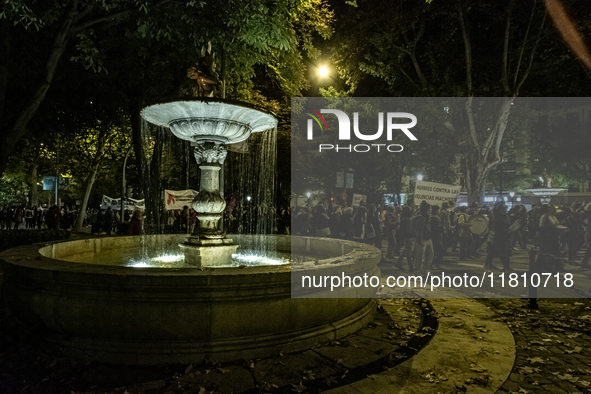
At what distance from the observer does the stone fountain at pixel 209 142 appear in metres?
7.06

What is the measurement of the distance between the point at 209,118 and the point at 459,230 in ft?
33.7

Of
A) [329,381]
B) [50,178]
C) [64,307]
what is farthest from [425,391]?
[50,178]

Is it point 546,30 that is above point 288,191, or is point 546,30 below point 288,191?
above

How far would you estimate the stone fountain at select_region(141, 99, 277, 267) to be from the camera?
278 inches

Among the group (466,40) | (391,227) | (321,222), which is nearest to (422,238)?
(391,227)

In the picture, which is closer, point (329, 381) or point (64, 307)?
point (329, 381)

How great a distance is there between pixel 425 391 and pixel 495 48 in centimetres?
1802

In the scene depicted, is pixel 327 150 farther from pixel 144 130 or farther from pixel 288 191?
pixel 144 130

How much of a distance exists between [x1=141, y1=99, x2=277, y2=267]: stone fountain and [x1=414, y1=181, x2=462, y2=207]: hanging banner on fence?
5698 millimetres

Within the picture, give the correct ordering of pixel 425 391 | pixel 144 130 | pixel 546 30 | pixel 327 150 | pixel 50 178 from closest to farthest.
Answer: pixel 425 391, pixel 144 130, pixel 546 30, pixel 50 178, pixel 327 150

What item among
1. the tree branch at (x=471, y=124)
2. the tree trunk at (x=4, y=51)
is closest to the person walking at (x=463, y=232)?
the tree branch at (x=471, y=124)

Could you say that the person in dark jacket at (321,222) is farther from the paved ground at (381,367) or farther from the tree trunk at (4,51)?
the tree trunk at (4,51)

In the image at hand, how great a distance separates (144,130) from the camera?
11.4m

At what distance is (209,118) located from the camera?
714cm
